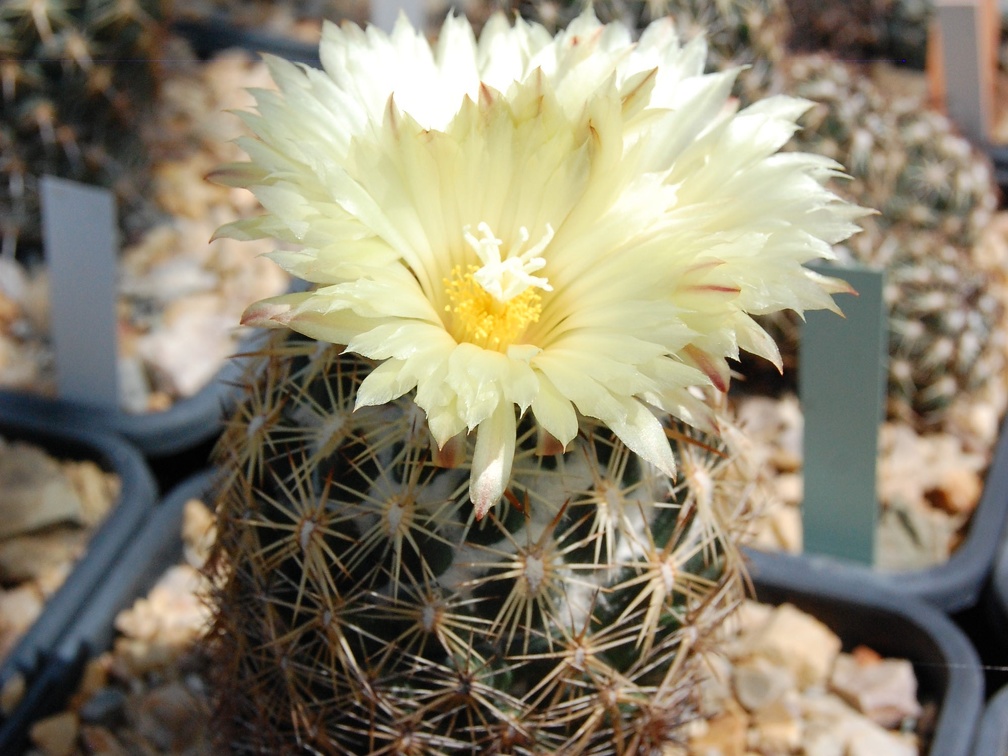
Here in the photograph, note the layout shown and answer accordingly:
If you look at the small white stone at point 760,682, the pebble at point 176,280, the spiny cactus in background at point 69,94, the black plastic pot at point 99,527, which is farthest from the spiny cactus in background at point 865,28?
the black plastic pot at point 99,527

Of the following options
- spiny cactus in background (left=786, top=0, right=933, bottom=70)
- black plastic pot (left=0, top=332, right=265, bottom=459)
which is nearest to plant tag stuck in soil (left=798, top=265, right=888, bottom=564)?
black plastic pot (left=0, top=332, right=265, bottom=459)

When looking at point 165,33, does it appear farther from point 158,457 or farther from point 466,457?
point 466,457

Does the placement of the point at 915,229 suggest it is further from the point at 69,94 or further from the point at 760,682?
the point at 69,94

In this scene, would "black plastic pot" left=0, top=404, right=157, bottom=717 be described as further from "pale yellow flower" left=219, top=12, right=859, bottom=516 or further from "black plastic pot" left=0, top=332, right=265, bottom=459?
"pale yellow flower" left=219, top=12, right=859, bottom=516

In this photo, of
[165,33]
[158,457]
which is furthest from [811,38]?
[158,457]

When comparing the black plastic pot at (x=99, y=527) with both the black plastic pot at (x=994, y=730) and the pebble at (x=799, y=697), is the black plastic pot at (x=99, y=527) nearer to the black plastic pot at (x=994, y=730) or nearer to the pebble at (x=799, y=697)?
the pebble at (x=799, y=697)

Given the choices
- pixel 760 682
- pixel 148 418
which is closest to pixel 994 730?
pixel 760 682
